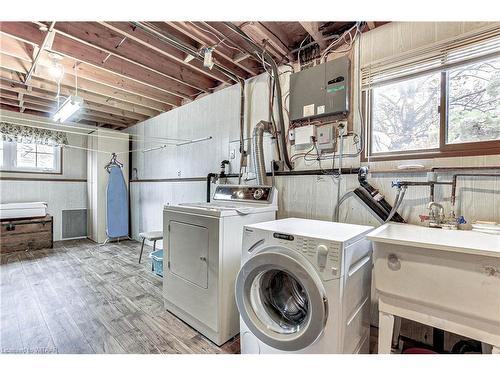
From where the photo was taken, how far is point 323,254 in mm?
1196

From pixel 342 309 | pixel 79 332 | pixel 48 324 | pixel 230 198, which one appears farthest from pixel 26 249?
→ pixel 342 309

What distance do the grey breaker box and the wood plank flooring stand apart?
2.05m

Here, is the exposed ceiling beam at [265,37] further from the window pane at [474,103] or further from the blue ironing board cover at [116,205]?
the blue ironing board cover at [116,205]

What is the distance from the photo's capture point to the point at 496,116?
4.76 ft

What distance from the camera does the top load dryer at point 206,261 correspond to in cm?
173

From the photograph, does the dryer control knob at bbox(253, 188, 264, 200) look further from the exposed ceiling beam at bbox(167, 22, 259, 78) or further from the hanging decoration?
the hanging decoration

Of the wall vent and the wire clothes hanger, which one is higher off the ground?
the wire clothes hanger

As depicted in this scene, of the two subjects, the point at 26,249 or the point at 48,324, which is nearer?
the point at 48,324

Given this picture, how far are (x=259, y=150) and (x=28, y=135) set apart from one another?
15.5 feet

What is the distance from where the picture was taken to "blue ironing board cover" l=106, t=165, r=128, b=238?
457 cm

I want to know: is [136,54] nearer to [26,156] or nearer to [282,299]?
[282,299]

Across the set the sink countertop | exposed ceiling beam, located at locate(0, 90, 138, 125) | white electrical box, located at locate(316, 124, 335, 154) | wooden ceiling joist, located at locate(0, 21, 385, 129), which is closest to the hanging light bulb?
wooden ceiling joist, located at locate(0, 21, 385, 129)
